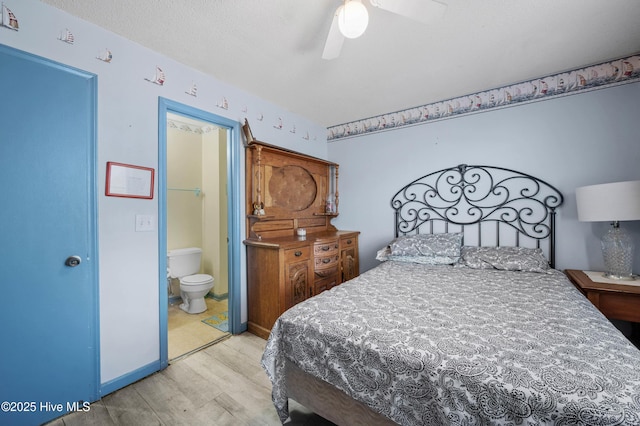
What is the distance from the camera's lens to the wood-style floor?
1489 mm

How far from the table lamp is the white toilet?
3686 mm

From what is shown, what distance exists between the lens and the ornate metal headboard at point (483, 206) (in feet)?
7.90

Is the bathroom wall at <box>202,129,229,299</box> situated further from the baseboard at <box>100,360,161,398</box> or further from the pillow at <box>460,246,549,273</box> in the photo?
the pillow at <box>460,246,549,273</box>

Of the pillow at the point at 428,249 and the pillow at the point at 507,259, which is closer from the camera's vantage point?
the pillow at the point at 507,259

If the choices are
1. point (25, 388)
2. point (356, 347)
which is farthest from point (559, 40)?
point (25, 388)

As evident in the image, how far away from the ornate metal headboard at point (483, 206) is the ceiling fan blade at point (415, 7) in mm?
1854

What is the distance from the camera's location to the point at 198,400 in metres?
1.65

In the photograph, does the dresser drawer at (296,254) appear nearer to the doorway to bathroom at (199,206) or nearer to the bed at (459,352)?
the bed at (459,352)

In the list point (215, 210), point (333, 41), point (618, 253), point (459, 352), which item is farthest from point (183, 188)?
point (618, 253)

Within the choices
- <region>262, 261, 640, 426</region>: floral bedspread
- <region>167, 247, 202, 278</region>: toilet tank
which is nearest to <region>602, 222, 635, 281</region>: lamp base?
<region>262, 261, 640, 426</region>: floral bedspread

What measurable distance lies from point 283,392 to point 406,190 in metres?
2.51

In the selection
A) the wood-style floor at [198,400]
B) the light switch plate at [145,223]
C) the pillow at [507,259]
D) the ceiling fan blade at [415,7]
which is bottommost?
the wood-style floor at [198,400]

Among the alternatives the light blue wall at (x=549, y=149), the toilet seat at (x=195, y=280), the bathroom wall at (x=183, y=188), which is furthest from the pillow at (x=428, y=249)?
the bathroom wall at (x=183, y=188)

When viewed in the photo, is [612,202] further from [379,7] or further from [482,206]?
[379,7]
